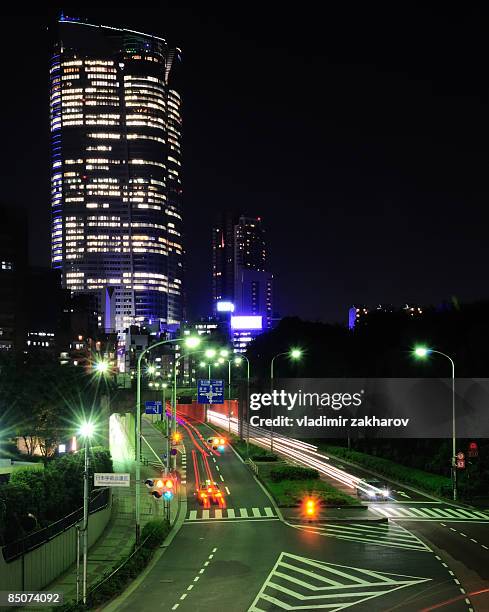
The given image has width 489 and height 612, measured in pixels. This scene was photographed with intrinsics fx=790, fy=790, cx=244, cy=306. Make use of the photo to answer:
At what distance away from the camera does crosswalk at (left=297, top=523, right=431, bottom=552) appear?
40562mm

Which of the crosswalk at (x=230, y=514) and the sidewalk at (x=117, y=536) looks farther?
the crosswalk at (x=230, y=514)

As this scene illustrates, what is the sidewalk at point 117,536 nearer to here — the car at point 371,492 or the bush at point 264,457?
the bush at point 264,457

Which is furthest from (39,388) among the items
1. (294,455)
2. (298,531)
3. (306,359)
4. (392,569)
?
(306,359)

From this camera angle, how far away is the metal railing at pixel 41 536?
1117 inches

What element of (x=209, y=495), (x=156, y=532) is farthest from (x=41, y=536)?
(x=209, y=495)

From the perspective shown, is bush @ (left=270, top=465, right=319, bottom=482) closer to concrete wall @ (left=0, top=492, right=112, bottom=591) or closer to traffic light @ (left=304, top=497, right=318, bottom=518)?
traffic light @ (left=304, top=497, right=318, bottom=518)

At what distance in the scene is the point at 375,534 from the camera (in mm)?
43750

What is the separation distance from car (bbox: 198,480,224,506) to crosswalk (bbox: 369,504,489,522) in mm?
11107

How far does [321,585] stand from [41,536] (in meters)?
11.4

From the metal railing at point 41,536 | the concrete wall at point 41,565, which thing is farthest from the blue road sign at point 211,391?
the concrete wall at point 41,565

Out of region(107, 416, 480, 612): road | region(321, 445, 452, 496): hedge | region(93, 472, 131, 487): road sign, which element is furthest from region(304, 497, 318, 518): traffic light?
region(93, 472, 131, 487): road sign

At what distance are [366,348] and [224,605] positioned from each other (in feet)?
317

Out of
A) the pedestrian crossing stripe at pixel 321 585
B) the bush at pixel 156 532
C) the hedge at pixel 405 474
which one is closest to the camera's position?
the pedestrian crossing stripe at pixel 321 585

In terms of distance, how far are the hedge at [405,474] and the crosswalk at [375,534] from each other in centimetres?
1622
